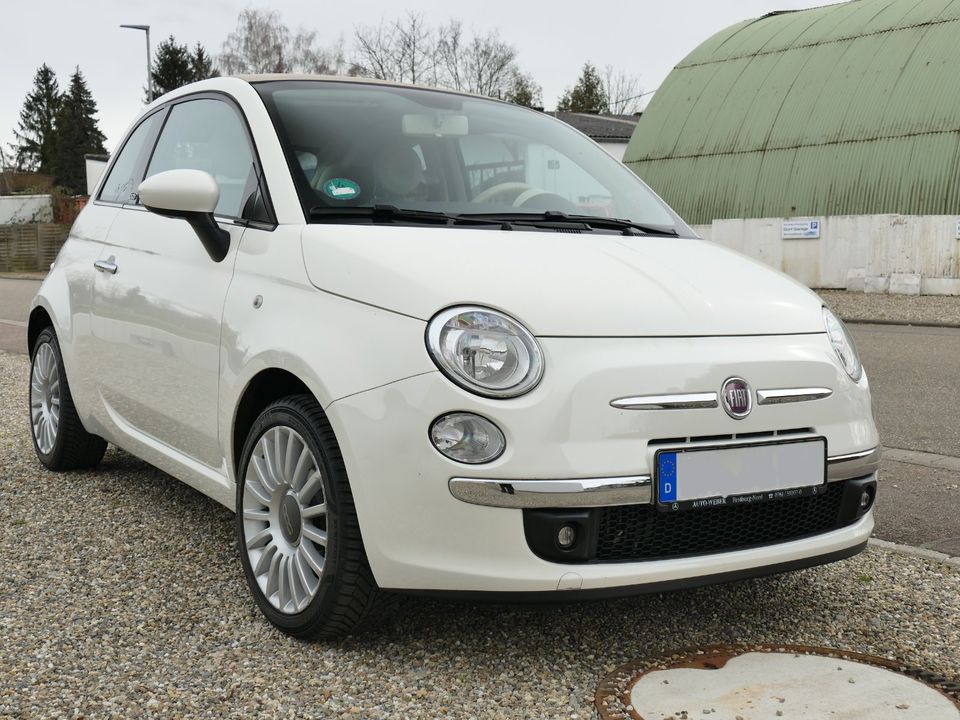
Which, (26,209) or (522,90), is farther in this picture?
(522,90)

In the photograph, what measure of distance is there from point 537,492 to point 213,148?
6.84 feet

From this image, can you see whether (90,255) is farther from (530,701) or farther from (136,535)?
(530,701)

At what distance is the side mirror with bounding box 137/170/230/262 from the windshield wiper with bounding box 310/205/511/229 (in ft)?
1.29

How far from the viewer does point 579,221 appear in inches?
148

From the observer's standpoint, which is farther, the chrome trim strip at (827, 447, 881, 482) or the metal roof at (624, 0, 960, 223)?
the metal roof at (624, 0, 960, 223)

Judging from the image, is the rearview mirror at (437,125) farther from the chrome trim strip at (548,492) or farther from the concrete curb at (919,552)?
the concrete curb at (919,552)

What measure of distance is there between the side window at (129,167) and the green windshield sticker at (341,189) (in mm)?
1443

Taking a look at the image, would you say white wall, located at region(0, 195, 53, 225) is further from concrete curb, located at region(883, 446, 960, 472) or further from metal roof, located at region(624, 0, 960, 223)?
concrete curb, located at region(883, 446, 960, 472)

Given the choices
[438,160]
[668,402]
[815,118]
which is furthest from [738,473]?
[815,118]

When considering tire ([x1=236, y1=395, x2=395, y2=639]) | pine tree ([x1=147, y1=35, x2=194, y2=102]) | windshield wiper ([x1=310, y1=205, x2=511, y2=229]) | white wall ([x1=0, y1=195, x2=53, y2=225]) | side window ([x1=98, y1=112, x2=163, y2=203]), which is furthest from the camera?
pine tree ([x1=147, y1=35, x2=194, y2=102])

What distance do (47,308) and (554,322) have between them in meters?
3.18

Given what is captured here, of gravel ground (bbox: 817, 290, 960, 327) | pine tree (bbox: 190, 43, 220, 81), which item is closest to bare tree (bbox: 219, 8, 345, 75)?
pine tree (bbox: 190, 43, 220, 81)

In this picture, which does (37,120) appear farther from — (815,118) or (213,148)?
(213,148)

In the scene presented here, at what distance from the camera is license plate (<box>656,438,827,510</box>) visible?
2.85 meters
